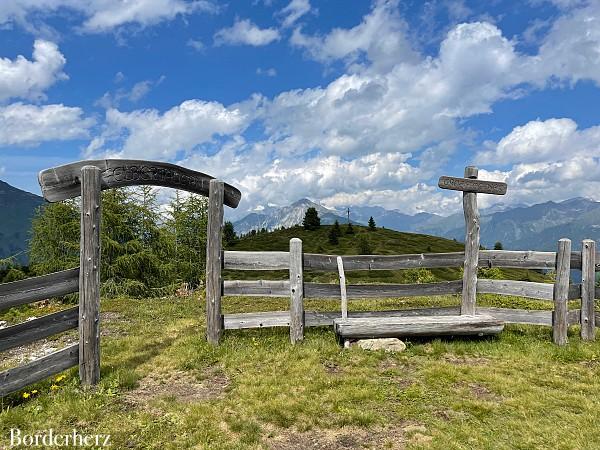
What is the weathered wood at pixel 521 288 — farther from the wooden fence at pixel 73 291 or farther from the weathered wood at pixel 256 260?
the wooden fence at pixel 73 291

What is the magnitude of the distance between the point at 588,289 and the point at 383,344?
19.5 ft

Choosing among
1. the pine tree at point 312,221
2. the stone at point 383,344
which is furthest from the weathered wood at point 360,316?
the pine tree at point 312,221

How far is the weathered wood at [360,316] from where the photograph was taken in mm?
10648

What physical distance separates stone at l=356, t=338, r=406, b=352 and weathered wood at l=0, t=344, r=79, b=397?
6.34 m

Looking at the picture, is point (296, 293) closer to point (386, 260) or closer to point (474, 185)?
point (386, 260)

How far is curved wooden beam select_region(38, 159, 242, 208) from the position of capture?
7.62m

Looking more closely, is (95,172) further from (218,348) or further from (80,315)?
(218,348)

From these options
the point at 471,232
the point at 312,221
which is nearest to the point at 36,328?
the point at 471,232

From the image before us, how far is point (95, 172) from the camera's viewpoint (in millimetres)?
7836

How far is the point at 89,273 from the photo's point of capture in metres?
7.80

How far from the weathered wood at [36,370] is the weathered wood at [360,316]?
12.4 feet

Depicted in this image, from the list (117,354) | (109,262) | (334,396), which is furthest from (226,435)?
(109,262)

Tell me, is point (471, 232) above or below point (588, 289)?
above

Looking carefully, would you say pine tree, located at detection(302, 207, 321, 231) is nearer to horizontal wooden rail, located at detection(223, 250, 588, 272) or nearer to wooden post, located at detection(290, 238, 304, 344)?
horizontal wooden rail, located at detection(223, 250, 588, 272)
